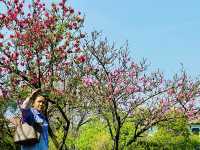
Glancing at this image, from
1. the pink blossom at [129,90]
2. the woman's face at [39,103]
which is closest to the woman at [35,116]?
the woman's face at [39,103]

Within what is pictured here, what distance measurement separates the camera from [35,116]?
867 centimetres

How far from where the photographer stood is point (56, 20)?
1855 cm

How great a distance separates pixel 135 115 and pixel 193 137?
83.1 ft

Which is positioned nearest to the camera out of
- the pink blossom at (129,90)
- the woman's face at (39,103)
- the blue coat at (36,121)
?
the blue coat at (36,121)

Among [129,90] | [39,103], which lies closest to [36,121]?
[39,103]

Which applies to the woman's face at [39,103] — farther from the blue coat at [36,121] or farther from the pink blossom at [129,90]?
the pink blossom at [129,90]

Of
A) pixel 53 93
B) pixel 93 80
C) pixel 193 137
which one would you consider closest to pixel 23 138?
pixel 53 93

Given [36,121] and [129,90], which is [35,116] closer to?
[36,121]

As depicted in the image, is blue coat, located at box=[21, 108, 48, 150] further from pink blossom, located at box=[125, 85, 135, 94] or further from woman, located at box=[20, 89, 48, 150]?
pink blossom, located at box=[125, 85, 135, 94]

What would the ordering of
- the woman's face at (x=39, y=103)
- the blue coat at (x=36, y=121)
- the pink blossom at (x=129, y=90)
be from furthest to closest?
the pink blossom at (x=129, y=90) → the woman's face at (x=39, y=103) → the blue coat at (x=36, y=121)

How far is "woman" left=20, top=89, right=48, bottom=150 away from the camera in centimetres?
860

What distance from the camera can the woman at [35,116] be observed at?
339 inches

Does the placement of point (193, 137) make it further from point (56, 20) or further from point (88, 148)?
point (56, 20)

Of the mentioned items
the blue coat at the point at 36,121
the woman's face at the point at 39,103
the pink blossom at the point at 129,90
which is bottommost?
the blue coat at the point at 36,121
